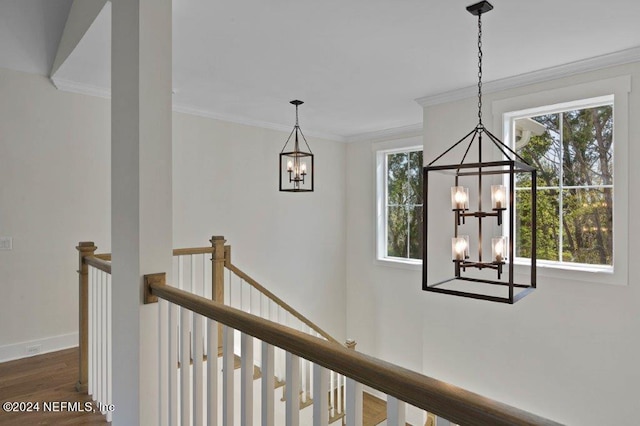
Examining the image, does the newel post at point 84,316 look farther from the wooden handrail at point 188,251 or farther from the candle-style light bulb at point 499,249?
the candle-style light bulb at point 499,249

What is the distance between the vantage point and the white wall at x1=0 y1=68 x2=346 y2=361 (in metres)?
3.17

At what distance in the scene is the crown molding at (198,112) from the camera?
3.36m

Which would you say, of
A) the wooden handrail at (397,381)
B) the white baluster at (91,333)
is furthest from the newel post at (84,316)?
the wooden handrail at (397,381)

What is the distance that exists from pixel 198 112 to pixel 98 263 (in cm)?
235

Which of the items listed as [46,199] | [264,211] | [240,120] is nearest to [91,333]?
[46,199]

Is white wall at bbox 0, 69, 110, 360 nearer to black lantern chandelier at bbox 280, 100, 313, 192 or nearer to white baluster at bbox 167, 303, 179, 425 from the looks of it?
black lantern chandelier at bbox 280, 100, 313, 192

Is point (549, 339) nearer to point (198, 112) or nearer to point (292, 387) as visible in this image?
point (292, 387)

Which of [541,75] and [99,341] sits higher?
[541,75]

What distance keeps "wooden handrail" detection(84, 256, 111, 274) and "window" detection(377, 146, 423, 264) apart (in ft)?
12.3

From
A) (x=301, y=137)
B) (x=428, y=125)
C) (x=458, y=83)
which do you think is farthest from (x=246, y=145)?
(x=458, y=83)

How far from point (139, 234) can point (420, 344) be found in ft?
13.4

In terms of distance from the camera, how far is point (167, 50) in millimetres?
1739

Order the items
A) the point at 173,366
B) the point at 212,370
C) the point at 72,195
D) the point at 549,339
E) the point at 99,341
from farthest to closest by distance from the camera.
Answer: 1. the point at 72,195
2. the point at 549,339
3. the point at 99,341
4. the point at 173,366
5. the point at 212,370

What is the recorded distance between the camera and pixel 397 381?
0.78 m
